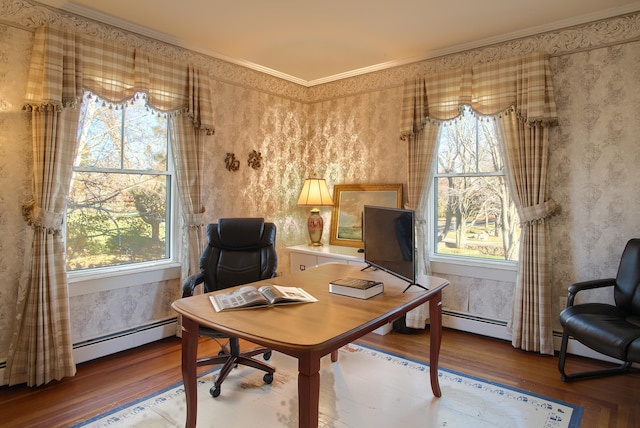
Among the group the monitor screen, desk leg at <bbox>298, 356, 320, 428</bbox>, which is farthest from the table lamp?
desk leg at <bbox>298, 356, 320, 428</bbox>

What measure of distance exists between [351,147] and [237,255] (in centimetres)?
200

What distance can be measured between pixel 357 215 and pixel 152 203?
81.6 inches

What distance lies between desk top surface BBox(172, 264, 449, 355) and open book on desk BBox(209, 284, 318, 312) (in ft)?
0.11

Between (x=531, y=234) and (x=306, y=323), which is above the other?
(x=531, y=234)

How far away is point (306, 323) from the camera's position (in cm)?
164

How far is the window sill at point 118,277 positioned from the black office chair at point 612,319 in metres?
3.12

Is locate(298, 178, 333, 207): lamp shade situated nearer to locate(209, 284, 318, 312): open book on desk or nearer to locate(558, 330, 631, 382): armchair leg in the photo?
locate(209, 284, 318, 312): open book on desk

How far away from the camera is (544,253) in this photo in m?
3.19

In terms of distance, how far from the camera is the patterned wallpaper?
2697 mm

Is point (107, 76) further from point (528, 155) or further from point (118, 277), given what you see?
point (528, 155)

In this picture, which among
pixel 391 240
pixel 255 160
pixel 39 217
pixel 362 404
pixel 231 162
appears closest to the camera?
pixel 391 240

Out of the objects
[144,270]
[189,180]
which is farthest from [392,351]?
[189,180]

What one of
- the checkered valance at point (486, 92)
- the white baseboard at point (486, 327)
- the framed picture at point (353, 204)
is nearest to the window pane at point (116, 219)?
the framed picture at point (353, 204)

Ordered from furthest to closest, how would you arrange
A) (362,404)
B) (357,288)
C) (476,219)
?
(476,219) → (362,404) → (357,288)
